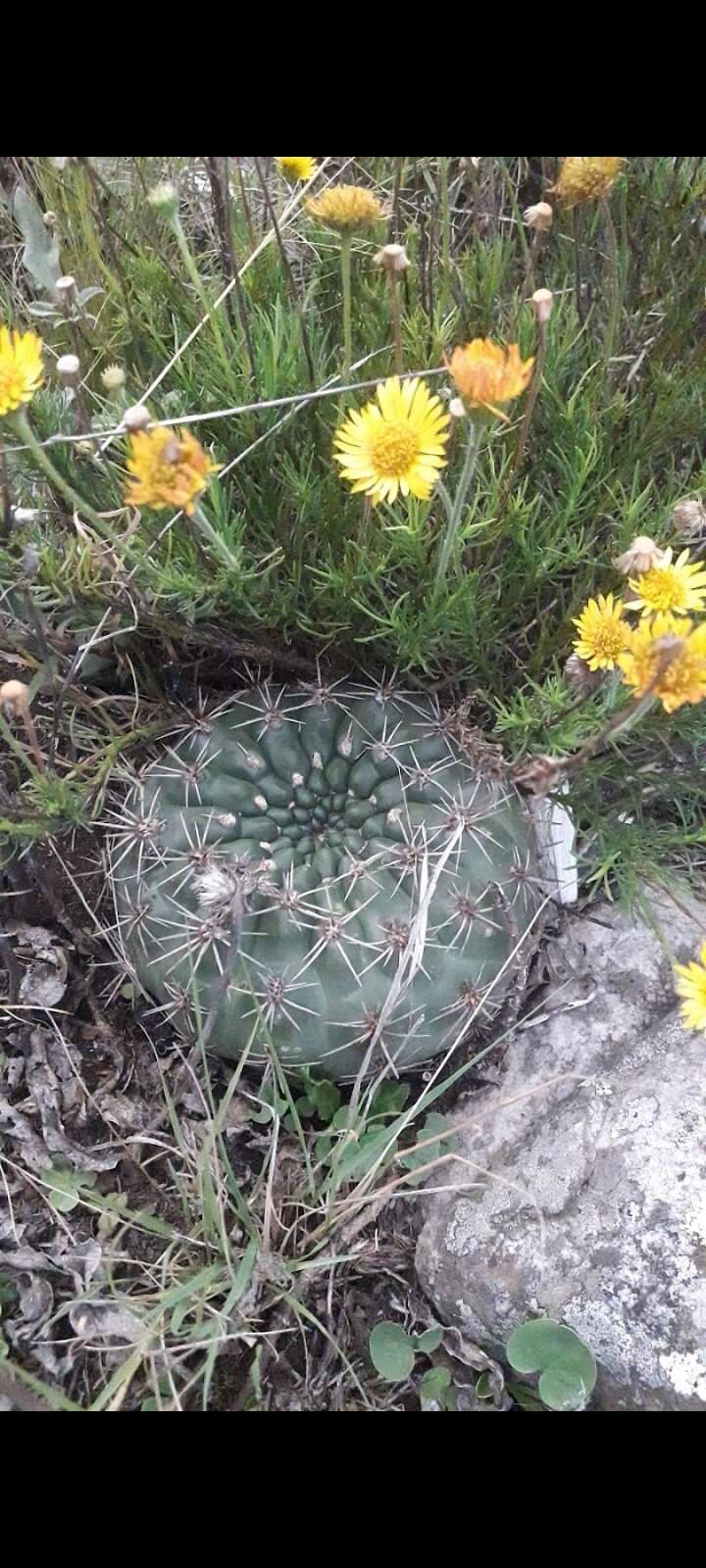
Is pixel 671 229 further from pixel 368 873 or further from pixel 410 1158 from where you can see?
pixel 410 1158

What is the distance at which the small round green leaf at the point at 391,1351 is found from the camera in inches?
59.1

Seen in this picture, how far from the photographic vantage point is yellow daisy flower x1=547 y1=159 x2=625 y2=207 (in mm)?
1418

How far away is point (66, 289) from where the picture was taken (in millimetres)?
1396

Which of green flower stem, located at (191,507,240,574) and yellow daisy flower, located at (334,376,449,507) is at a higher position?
yellow daisy flower, located at (334,376,449,507)

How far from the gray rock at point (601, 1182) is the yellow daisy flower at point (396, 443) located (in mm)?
785

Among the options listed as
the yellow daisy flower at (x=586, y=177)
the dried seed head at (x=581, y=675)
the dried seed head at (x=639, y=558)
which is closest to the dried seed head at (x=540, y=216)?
the yellow daisy flower at (x=586, y=177)

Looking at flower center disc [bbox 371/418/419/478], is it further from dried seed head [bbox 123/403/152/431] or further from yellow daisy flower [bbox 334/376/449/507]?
dried seed head [bbox 123/403/152/431]

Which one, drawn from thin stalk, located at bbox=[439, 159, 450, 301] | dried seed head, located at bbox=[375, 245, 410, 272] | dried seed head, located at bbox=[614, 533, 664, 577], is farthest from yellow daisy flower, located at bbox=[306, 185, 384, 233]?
dried seed head, located at bbox=[614, 533, 664, 577]

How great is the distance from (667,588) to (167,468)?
2.11ft

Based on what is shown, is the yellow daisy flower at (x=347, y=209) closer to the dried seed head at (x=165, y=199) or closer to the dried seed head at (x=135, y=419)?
the dried seed head at (x=165, y=199)

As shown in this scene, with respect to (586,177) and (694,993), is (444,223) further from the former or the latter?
(694,993)

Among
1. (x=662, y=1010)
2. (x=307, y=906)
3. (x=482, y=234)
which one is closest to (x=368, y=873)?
(x=307, y=906)

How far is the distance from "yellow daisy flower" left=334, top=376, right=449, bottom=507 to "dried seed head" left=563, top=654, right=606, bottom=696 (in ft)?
1.02

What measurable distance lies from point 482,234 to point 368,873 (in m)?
1.39
